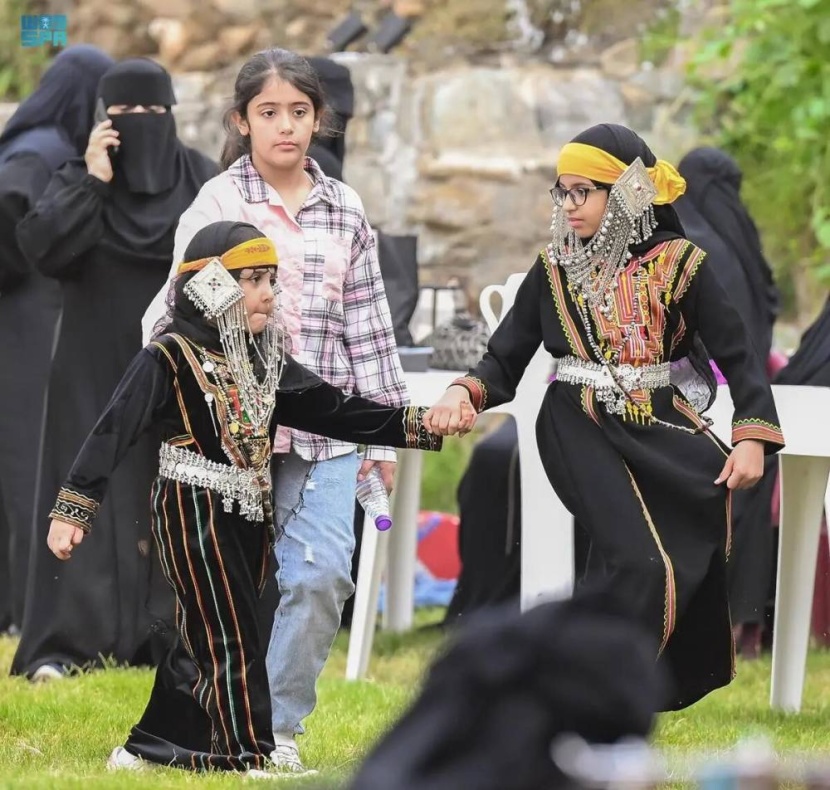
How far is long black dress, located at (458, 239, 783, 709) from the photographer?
4824 millimetres

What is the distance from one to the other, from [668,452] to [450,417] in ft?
1.95

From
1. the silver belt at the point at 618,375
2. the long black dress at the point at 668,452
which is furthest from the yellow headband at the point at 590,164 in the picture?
the silver belt at the point at 618,375

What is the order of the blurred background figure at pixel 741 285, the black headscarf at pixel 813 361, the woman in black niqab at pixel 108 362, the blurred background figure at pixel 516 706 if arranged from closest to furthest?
1. the blurred background figure at pixel 516 706
2. the woman in black niqab at pixel 108 362
3. the black headscarf at pixel 813 361
4. the blurred background figure at pixel 741 285

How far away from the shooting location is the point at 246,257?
4602 millimetres

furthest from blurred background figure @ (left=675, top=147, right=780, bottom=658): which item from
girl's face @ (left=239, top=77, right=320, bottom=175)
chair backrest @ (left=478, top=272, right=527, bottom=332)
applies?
girl's face @ (left=239, top=77, right=320, bottom=175)

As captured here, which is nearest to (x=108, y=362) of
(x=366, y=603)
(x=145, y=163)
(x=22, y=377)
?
(x=145, y=163)

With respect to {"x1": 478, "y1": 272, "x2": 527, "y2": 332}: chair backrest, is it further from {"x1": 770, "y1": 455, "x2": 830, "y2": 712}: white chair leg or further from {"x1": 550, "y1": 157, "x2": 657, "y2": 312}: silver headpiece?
{"x1": 770, "y1": 455, "x2": 830, "y2": 712}: white chair leg

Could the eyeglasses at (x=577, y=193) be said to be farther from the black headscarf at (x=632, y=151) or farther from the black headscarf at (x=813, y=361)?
the black headscarf at (x=813, y=361)

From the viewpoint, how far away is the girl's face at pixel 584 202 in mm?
4898

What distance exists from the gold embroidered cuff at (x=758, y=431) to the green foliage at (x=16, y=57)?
36.8ft

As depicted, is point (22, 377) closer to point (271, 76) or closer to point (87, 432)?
point (87, 432)

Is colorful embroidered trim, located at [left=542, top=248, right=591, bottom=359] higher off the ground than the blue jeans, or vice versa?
colorful embroidered trim, located at [left=542, top=248, right=591, bottom=359]

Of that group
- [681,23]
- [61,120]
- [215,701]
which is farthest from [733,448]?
[681,23]

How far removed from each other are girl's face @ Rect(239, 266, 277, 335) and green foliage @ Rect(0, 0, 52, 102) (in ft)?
35.9
